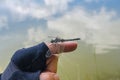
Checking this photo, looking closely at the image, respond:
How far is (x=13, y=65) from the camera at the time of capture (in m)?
2.85

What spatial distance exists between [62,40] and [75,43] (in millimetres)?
151

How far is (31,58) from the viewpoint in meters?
2.81

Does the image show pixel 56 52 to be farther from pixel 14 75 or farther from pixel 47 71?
pixel 14 75

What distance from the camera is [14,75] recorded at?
282 cm

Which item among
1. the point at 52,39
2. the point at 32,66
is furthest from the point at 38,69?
the point at 52,39

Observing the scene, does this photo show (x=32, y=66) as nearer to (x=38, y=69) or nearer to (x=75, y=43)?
(x=38, y=69)

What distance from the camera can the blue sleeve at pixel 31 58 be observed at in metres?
2.80

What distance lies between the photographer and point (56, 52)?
2.89 m

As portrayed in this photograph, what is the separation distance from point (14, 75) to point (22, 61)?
0.11 meters

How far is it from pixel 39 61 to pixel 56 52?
0.44 feet

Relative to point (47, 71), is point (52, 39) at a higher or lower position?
higher

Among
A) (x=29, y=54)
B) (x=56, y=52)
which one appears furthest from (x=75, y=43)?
(x=29, y=54)

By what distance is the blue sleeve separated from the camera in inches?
110

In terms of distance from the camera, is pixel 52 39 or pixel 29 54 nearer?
pixel 29 54
